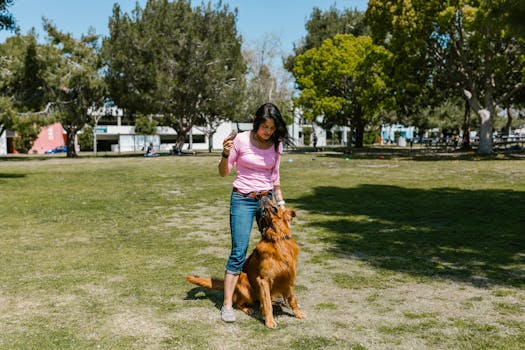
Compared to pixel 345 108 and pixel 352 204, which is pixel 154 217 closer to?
pixel 352 204

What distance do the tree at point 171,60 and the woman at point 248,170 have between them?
38.1 metres

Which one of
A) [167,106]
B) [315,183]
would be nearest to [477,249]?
[315,183]

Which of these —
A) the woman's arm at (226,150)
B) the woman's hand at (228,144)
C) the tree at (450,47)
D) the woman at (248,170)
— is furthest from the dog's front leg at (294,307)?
the tree at (450,47)

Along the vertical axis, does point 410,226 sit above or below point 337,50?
below

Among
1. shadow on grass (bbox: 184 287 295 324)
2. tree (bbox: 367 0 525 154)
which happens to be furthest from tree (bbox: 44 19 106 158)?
shadow on grass (bbox: 184 287 295 324)

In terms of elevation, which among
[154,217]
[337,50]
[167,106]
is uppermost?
[337,50]

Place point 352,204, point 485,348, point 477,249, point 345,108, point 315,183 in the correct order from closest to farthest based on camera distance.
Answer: point 485,348 → point 477,249 → point 352,204 → point 315,183 → point 345,108

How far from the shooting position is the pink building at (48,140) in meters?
71.9

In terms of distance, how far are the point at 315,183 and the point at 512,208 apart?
7.34 metres

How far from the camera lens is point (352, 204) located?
39.3 feet

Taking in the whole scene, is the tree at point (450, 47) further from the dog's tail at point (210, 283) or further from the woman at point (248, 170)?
the dog's tail at point (210, 283)

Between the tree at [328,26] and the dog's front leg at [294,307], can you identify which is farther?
the tree at [328,26]

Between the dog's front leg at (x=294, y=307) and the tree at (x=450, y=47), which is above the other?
the tree at (x=450, y=47)

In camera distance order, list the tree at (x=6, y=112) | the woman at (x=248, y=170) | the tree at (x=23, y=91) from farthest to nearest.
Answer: the tree at (x=23, y=91)
the tree at (x=6, y=112)
the woman at (x=248, y=170)
